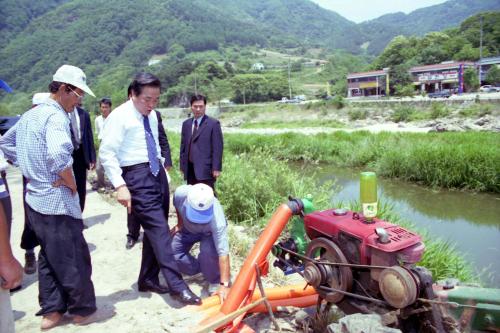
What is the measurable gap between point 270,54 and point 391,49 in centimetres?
8035

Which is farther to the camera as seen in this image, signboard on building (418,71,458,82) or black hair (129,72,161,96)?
signboard on building (418,71,458,82)

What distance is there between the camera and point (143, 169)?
303cm

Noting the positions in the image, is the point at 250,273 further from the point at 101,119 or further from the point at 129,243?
the point at 101,119

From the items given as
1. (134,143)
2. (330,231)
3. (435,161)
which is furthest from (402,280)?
(435,161)

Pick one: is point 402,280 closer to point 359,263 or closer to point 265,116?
point 359,263

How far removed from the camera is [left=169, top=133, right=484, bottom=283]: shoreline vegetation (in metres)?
4.48

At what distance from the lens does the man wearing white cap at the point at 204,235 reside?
9.39ft

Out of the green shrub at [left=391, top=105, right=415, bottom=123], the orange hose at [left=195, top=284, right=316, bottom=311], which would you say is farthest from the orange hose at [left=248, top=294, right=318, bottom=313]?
the green shrub at [left=391, top=105, right=415, bottom=123]

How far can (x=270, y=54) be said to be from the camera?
14012cm

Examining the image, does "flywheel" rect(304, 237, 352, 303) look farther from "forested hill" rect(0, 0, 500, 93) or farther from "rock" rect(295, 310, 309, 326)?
"forested hill" rect(0, 0, 500, 93)

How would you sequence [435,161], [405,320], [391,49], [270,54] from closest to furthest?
[405,320]
[435,161]
[391,49]
[270,54]

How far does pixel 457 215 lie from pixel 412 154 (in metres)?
3.08

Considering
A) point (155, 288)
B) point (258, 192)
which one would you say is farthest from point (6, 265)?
point (258, 192)

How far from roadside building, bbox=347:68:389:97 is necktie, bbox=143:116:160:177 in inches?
1939
